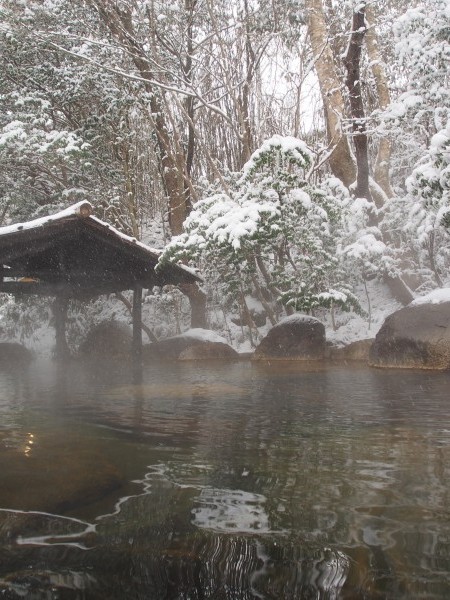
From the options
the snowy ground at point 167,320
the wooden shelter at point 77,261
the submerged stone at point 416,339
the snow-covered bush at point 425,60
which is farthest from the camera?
the snowy ground at point 167,320

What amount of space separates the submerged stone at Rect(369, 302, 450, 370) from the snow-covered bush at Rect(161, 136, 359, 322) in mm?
1712

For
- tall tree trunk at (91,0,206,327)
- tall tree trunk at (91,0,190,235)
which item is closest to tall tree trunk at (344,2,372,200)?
tall tree trunk at (91,0,206,327)

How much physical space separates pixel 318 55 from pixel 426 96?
8.52 feet

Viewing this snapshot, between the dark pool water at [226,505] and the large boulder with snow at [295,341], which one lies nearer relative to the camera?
the dark pool water at [226,505]

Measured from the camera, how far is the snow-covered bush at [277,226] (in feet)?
27.0

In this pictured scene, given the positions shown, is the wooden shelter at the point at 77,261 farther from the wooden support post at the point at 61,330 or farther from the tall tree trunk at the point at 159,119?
the tall tree trunk at the point at 159,119

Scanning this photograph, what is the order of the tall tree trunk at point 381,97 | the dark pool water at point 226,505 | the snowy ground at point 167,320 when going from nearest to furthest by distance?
1. the dark pool water at point 226,505
2. the tall tree trunk at point 381,97
3. the snowy ground at point 167,320

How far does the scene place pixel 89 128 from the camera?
42.6 ft

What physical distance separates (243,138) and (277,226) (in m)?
3.05

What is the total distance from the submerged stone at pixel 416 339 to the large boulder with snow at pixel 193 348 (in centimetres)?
403

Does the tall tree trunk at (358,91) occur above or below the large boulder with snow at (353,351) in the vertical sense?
above

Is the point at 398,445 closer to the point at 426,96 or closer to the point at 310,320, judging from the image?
the point at 426,96

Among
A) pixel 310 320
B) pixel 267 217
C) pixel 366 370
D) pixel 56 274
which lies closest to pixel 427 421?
pixel 366 370

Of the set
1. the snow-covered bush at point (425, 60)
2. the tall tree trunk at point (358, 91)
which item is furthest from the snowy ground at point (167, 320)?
the snow-covered bush at point (425, 60)
